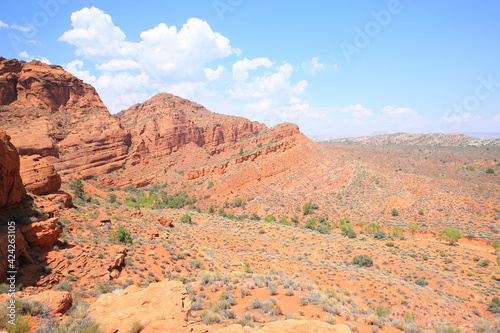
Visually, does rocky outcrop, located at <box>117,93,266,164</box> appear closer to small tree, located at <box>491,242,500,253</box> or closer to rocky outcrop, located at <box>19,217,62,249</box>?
rocky outcrop, located at <box>19,217,62,249</box>

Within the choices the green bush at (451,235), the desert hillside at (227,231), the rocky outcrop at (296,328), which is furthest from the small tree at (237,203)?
the rocky outcrop at (296,328)

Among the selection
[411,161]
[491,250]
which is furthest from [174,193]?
[411,161]

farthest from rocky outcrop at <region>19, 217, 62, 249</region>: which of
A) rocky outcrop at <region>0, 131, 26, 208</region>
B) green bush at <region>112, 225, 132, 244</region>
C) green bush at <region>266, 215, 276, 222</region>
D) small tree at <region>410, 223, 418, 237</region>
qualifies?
small tree at <region>410, 223, 418, 237</region>

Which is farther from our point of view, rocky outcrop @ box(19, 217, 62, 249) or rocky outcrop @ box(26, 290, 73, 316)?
rocky outcrop @ box(19, 217, 62, 249)

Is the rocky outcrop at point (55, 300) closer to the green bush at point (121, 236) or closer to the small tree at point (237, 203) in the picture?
the green bush at point (121, 236)

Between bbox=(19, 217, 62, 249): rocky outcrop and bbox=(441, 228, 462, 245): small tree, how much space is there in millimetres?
41201

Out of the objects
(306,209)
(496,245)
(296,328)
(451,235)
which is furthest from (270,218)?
(296,328)

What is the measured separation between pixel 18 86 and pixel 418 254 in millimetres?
74019

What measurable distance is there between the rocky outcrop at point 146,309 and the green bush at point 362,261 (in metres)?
21.3

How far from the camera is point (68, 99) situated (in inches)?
2253

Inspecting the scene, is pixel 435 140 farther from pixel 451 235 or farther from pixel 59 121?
pixel 59 121

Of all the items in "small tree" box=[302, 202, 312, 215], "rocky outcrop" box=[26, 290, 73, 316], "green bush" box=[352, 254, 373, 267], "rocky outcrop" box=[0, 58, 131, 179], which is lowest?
"green bush" box=[352, 254, 373, 267]

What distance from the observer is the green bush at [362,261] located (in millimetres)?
24250

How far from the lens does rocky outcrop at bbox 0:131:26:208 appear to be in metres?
10.8
